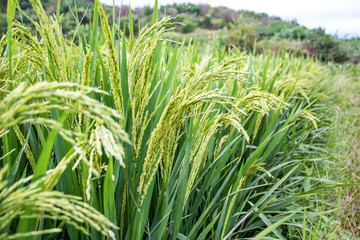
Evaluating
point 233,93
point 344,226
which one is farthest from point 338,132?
point 233,93

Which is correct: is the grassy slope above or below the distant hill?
below

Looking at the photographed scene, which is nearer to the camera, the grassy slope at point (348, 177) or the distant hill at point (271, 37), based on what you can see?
the grassy slope at point (348, 177)

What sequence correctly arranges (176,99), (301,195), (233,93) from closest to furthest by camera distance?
(176,99)
(301,195)
(233,93)

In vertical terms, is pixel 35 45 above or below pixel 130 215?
above

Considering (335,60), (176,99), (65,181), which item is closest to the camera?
(176,99)

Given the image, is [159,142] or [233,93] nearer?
[159,142]

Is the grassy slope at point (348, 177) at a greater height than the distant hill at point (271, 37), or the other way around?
the distant hill at point (271, 37)

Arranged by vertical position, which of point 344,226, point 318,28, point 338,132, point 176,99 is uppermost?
point 318,28

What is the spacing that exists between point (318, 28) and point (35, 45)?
19.1m

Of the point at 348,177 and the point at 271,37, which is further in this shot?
the point at 271,37

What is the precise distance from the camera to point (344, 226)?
Result: 1837mm

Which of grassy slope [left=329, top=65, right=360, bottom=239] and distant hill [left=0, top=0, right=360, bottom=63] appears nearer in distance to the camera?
grassy slope [left=329, top=65, right=360, bottom=239]

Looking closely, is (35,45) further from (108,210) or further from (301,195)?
(301,195)

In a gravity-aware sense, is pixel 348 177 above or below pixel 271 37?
below
